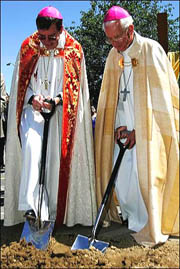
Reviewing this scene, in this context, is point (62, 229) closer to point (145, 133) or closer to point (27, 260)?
point (27, 260)

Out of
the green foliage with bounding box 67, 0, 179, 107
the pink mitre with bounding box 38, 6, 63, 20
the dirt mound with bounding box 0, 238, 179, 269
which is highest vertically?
the green foliage with bounding box 67, 0, 179, 107

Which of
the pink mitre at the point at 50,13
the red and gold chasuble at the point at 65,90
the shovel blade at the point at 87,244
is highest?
the pink mitre at the point at 50,13

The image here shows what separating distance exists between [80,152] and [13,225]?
3.83ft

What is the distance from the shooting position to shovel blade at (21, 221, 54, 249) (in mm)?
4012

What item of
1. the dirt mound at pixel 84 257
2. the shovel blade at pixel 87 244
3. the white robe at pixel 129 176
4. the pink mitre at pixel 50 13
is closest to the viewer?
the dirt mound at pixel 84 257

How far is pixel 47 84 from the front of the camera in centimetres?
468

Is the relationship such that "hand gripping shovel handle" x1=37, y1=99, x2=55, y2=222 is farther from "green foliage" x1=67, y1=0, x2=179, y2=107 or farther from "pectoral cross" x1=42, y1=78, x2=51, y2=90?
"green foliage" x1=67, y1=0, x2=179, y2=107

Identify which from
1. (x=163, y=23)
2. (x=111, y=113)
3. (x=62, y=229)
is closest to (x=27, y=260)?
(x=62, y=229)

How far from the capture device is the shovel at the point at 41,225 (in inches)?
160

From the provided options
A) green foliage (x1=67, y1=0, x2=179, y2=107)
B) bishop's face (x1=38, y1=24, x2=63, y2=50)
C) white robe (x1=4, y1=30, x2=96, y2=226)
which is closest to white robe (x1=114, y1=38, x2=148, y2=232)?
white robe (x1=4, y1=30, x2=96, y2=226)

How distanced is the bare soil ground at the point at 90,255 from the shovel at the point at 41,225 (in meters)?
0.09

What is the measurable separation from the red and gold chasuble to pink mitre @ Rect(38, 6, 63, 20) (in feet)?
1.12

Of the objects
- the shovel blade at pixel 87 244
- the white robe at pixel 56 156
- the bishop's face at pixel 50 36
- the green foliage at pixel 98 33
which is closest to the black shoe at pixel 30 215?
the white robe at pixel 56 156

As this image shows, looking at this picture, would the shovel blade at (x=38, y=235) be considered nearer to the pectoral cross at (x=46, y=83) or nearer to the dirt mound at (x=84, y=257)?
the dirt mound at (x=84, y=257)
